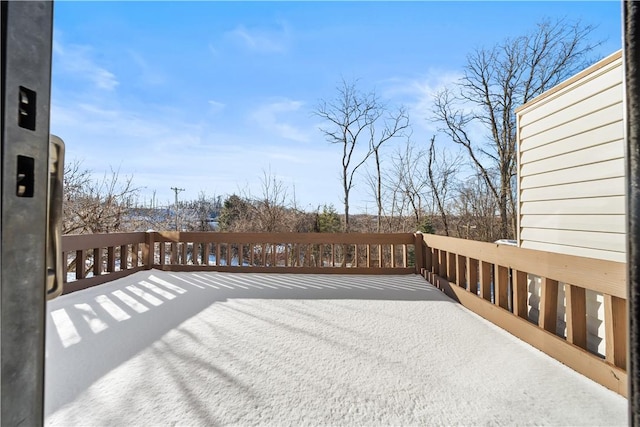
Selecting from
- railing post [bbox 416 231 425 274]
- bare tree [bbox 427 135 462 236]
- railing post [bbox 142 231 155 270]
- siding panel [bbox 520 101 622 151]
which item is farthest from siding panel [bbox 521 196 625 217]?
bare tree [bbox 427 135 462 236]

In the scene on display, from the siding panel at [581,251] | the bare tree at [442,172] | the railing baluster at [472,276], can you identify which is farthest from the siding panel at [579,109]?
the bare tree at [442,172]

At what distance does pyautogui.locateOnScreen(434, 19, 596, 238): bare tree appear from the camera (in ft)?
24.6

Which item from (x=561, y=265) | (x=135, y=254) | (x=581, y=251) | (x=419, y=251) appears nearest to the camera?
(x=561, y=265)

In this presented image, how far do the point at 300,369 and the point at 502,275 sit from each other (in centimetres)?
186

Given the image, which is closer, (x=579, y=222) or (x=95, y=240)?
(x=579, y=222)

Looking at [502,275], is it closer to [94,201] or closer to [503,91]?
[94,201]

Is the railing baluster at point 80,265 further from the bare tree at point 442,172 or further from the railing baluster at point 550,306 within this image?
the bare tree at point 442,172

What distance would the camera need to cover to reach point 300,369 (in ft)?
5.03

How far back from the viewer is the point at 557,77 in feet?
25.6

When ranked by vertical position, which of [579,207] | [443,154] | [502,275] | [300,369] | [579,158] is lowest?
[300,369]

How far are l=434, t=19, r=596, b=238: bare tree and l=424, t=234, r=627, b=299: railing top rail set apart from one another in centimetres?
647

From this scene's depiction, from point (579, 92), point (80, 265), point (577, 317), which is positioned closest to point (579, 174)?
point (579, 92)

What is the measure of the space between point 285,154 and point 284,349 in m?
6.80

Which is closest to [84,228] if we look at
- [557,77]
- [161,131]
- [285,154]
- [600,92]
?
[161,131]
